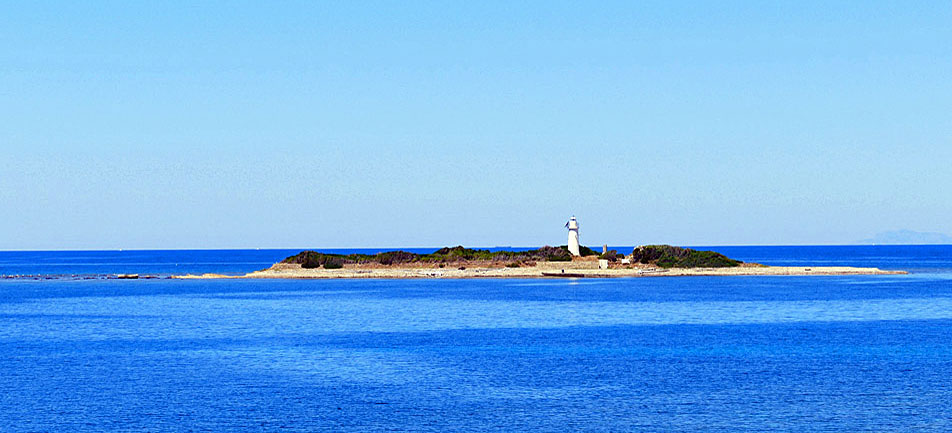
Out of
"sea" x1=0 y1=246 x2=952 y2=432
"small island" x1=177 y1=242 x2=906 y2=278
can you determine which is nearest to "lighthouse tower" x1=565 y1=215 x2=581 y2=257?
"small island" x1=177 y1=242 x2=906 y2=278

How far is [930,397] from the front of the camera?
34.2 metres

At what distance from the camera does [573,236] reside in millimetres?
155750

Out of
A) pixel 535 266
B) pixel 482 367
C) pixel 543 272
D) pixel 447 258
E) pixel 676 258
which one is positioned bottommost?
pixel 482 367

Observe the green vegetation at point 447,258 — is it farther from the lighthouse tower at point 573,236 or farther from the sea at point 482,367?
the sea at point 482,367

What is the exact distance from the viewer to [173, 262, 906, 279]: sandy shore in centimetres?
14600

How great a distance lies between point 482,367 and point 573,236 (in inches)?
4479

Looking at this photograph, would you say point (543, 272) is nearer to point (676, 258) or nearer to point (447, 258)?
point (447, 258)

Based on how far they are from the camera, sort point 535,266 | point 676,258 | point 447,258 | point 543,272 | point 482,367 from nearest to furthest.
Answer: point 482,367 < point 543,272 < point 535,266 < point 676,258 < point 447,258

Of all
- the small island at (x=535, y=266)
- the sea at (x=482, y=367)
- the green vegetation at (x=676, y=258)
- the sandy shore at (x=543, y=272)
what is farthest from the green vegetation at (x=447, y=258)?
the sea at (x=482, y=367)

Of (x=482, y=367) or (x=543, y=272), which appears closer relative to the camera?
(x=482, y=367)

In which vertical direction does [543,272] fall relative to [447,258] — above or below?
below

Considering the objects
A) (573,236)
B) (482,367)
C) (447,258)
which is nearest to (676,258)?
(573,236)

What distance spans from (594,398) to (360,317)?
40358mm

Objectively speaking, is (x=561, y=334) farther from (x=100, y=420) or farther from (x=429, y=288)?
(x=429, y=288)
